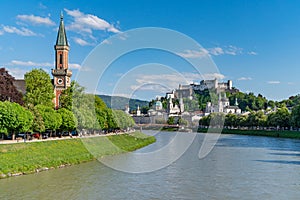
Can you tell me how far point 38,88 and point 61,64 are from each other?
21247 mm

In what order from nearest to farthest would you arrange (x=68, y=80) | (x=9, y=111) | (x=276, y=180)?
1. (x=276, y=180)
2. (x=9, y=111)
3. (x=68, y=80)

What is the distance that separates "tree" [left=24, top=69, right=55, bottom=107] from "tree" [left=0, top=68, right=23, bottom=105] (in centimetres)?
566

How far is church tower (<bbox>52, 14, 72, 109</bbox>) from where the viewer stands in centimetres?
7531

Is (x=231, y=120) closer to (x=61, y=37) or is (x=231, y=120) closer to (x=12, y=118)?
(x=61, y=37)

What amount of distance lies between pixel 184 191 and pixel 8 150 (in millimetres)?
16510

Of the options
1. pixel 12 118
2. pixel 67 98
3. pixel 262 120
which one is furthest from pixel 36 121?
pixel 262 120

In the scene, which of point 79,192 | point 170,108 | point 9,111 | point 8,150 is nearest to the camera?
point 79,192

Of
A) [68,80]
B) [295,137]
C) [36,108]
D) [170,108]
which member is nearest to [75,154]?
[36,108]

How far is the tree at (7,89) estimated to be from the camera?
46.7 m

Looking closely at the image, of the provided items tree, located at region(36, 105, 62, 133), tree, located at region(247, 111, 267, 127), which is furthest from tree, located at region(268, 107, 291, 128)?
tree, located at region(36, 105, 62, 133)

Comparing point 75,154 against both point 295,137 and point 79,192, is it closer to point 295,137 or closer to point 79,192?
point 79,192

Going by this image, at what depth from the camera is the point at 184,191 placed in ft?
85.3

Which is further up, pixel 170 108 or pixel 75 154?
pixel 170 108

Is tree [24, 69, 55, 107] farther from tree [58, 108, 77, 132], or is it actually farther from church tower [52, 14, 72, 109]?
church tower [52, 14, 72, 109]
